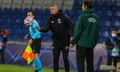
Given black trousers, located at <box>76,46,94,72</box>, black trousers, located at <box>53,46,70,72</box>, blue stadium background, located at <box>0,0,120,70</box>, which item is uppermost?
black trousers, located at <box>76,46,94,72</box>

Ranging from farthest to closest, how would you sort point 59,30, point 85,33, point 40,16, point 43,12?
point 43,12 < point 40,16 < point 59,30 < point 85,33

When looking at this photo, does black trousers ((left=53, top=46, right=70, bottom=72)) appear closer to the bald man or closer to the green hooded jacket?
the bald man

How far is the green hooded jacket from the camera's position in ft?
31.3

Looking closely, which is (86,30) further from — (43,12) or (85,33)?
(43,12)

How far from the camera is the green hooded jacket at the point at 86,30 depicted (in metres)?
9.55

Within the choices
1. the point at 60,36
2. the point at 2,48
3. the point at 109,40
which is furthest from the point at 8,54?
the point at 60,36

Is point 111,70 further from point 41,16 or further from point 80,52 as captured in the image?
point 41,16

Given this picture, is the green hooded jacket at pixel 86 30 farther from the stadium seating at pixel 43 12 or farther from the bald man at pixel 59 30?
the stadium seating at pixel 43 12

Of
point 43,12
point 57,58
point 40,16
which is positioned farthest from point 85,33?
point 43,12

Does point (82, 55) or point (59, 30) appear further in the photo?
point (59, 30)

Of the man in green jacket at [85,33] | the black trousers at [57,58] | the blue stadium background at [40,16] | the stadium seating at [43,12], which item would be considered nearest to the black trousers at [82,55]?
the man in green jacket at [85,33]

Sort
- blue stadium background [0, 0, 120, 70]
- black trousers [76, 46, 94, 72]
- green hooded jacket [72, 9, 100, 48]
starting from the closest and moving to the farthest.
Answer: green hooded jacket [72, 9, 100, 48] → black trousers [76, 46, 94, 72] → blue stadium background [0, 0, 120, 70]

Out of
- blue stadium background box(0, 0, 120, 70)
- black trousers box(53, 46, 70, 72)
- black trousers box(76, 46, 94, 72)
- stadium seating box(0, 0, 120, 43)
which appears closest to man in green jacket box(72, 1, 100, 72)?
black trousers box(76, 46, 94, 72)

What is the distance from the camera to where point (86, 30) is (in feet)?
31.6
